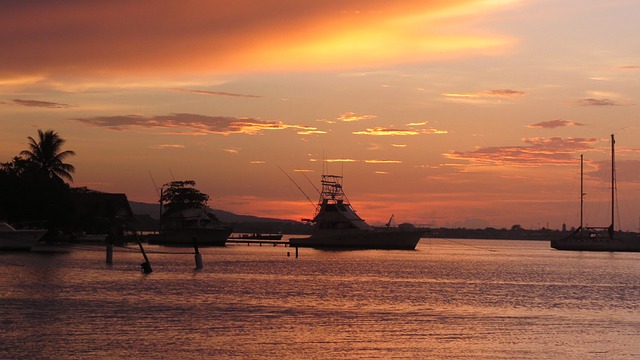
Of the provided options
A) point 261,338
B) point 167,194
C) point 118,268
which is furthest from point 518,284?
point 167,194

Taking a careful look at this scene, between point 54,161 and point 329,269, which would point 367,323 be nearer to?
point 329,269

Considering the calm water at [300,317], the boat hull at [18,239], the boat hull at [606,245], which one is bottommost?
the calm water at [300,317]

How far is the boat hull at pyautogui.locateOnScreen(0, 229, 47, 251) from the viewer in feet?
287

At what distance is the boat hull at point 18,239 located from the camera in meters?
87.5

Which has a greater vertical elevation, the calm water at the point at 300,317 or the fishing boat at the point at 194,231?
the fishing boat at the point at 194,231

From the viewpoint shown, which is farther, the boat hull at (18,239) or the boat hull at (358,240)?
the boat hull at (358,240)

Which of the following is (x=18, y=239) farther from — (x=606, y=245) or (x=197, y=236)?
(x=606, y=245)

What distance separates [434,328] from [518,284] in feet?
100

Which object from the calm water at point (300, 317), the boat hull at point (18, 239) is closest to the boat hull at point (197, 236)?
the boat hull at point (18, 239)

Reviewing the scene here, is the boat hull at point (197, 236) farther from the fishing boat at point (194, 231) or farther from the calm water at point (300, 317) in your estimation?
the calm water at point (300, 317)

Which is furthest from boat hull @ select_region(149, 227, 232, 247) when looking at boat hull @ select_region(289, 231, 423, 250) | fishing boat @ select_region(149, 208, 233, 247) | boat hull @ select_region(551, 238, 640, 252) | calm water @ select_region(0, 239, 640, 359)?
calm water @ select_region(0, 239, 640, 359)

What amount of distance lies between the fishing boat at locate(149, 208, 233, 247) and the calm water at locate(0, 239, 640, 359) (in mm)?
75767

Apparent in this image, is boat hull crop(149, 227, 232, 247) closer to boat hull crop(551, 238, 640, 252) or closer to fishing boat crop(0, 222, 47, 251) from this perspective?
fishing boat crop(0, 222, 47, 251)

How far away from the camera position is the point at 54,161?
108062mm
